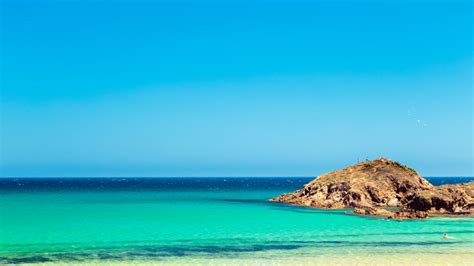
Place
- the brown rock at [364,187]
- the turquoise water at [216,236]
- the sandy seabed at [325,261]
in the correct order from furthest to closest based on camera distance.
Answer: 1. the brown rock at [364,187]
2. the turquoise water at [216,236]
3. the sandy seabed at [325,261]

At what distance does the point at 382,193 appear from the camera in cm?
7900

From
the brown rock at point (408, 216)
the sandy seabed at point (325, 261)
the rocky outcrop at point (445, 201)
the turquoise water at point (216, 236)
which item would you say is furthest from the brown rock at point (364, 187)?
the sandy seabed at point (325, 261)

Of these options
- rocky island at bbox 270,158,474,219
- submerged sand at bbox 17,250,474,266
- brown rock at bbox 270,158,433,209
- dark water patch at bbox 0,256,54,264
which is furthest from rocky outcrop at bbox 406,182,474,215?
dark water patch at bbox 0,256,54,264

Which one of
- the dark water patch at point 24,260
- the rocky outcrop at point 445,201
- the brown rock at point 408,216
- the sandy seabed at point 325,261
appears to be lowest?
the dark water patch at point 24,260

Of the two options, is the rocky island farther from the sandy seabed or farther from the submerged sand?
the sandy seabed

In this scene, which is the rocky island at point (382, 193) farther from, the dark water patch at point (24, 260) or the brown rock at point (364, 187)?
the dark water patch at point (24, 260)

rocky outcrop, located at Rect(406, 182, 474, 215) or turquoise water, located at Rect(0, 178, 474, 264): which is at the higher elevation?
rocky outcrop, located at Rect(406, 182, 474, 215)

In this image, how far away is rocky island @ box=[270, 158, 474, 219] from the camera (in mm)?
62719

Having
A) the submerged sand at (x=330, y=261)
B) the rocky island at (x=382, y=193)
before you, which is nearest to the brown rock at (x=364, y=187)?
the rocky island at (x=382, y=193)

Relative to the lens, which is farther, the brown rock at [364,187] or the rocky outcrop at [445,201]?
the brown rock at [364,187]

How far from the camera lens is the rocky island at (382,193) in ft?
206

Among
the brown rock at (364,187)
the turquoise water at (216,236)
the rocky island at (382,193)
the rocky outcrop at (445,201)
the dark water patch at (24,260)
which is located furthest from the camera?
the brown rock at (364,187)

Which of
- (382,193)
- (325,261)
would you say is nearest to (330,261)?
(325,261)

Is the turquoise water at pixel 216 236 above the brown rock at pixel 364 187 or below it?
below
